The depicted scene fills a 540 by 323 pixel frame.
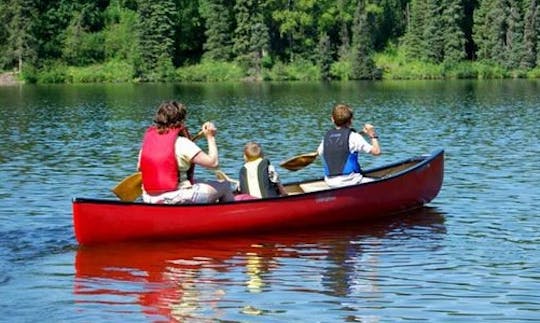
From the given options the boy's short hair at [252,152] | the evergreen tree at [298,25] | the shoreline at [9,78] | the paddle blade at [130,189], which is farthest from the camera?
the evergreen tree at [298,25]

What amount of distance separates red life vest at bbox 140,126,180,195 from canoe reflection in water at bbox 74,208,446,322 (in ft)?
2.69

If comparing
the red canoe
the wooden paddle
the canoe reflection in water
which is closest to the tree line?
the red canoe

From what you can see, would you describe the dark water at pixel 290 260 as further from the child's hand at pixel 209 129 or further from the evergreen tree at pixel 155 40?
the evergreen tree at pixel 155 40

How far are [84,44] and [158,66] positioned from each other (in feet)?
26.3

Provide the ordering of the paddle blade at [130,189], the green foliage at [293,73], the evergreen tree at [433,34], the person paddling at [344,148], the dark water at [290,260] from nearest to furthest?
1. the dark water at [290,260]
2. the paddle blade at [130,189]
3. the person paddling at [344,148]
4. the green foliage at [293,73]
5. the evergreen tree at [433,34]

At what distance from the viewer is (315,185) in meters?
17.1

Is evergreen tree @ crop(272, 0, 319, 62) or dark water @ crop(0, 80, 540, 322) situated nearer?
dark water @ crop(0, 80, 540, 322)

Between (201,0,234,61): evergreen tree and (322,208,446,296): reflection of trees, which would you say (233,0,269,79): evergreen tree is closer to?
(201,0,234,61): evergreen tree

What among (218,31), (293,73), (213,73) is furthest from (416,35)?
(213,73)

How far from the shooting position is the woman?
44.5 ft

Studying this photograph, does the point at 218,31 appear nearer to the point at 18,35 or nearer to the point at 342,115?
the point at 18,35

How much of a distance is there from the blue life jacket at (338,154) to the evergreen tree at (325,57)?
2728 inches

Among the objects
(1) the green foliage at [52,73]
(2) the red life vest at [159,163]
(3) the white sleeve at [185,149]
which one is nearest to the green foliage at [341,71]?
(1) the green foliage at [52,73]

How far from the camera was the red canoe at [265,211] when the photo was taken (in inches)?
533
